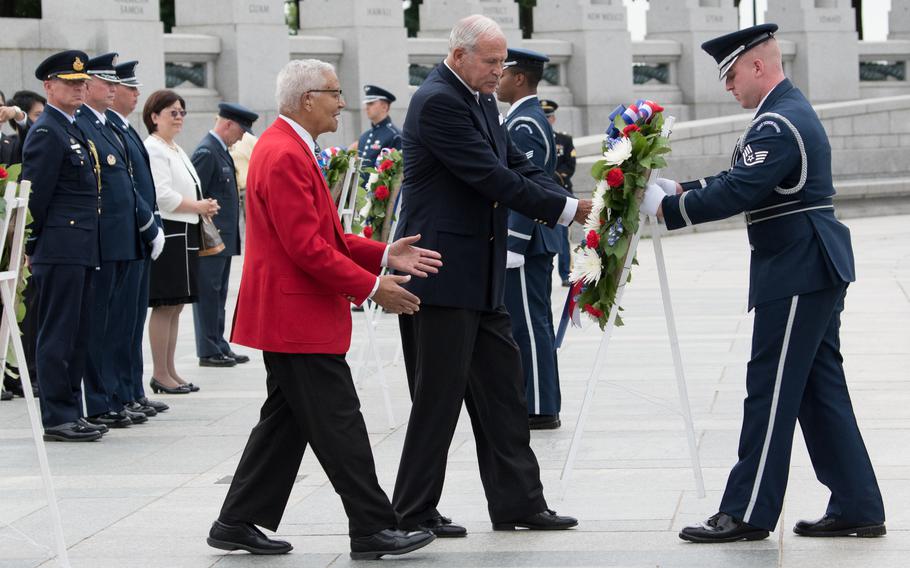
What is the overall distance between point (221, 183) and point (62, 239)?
3115 mm

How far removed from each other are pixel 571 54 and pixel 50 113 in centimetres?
2080

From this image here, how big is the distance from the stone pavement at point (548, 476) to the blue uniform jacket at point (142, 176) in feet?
3.73

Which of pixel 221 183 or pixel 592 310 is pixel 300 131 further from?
pixel 221 183

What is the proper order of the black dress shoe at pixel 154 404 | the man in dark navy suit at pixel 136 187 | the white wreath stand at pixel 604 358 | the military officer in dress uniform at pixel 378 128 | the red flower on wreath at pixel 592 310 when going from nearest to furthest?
the white wreath stand at pixel 604 358 < the red flower on wreath at pixel 592 310 < the man in dark navy suit at pixel 136 187 < the black dress shoe at pixel 154 404 < the military officer in dress uniform at pixel 378 128

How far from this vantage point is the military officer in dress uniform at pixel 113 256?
342 inches

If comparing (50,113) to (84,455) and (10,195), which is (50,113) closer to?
(84,455)

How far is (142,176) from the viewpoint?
362 inches

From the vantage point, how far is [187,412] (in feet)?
30.7

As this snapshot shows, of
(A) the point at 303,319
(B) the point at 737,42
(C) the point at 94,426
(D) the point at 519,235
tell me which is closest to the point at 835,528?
(B) the point at 737,42

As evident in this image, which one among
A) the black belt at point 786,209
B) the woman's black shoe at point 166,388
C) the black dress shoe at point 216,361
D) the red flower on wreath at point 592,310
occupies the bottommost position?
the black dress shoe at point 216,361

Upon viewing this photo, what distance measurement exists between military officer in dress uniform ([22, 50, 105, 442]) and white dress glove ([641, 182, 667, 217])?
3.58 metres

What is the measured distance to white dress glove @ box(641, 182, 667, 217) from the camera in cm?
614

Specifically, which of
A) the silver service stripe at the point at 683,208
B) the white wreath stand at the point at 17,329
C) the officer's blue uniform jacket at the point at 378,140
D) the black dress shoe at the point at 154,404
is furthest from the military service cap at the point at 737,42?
the officer's blue uniform jacket at the point at 378,140

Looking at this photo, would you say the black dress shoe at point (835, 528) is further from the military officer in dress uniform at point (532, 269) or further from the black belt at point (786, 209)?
the military officer in dress uniform at point (532, 269)
